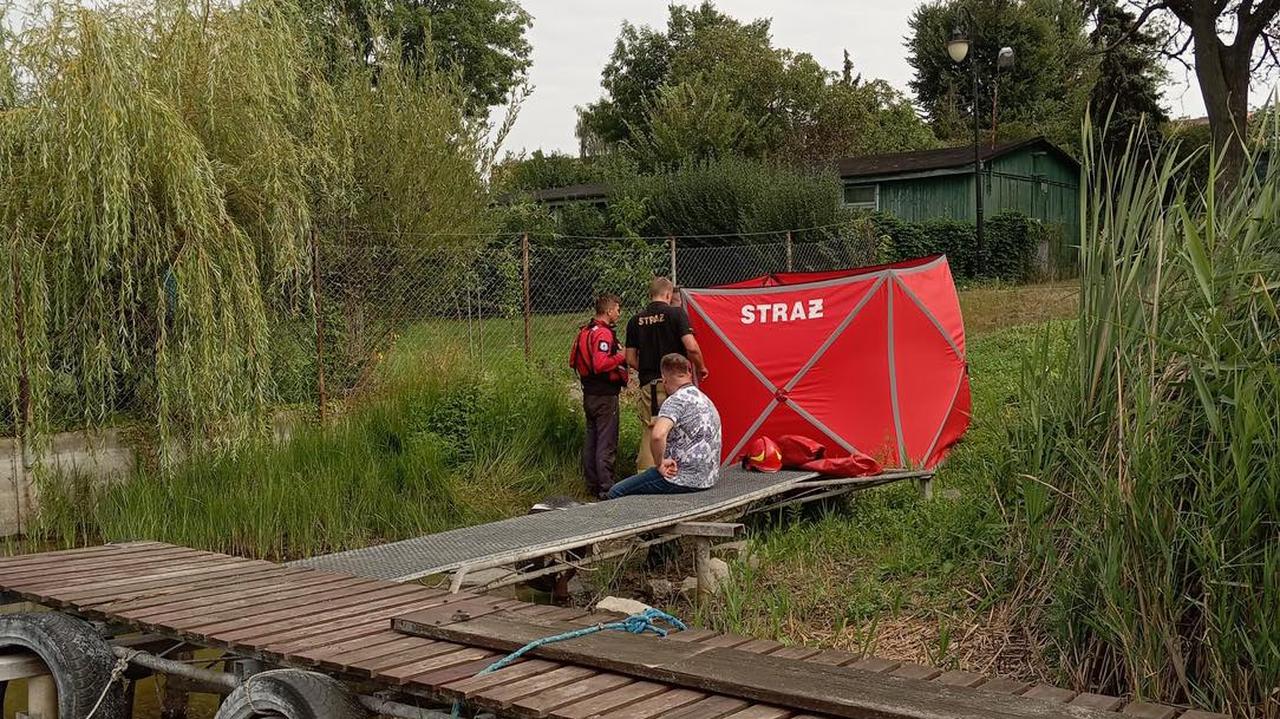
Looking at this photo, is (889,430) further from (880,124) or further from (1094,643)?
(880,124)

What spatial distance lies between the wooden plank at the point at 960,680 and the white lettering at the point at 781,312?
6085 millimetres

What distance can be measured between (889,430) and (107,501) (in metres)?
6.02

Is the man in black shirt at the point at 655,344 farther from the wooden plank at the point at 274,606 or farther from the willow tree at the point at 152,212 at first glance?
the wooden plank at the point at 274,606

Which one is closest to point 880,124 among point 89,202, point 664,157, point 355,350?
point 664,157

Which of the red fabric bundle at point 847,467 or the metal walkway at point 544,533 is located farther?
the red fabric bundle at point 847,467

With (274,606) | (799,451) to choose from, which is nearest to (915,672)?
(274,606)

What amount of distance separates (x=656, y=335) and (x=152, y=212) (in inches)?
154

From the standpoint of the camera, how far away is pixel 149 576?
564 cm

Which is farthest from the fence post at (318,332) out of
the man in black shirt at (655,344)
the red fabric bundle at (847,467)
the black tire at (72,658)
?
the black tire at (72,658)

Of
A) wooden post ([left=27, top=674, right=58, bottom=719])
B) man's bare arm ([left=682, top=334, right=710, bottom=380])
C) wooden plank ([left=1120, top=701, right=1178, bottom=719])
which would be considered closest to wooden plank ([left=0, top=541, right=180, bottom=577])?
wooden post ([left=27, top=674, right=58, bottom=719])

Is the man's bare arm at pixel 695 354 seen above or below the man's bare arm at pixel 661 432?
above

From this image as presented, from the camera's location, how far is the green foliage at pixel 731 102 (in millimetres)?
30688

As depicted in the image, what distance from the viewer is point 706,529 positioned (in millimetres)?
7285

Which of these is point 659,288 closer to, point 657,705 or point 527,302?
point 527,302
